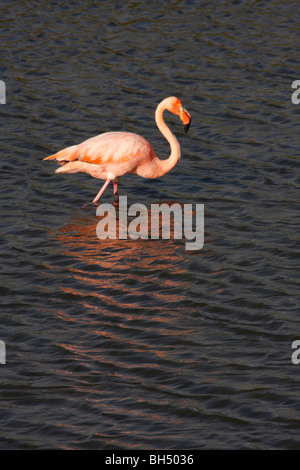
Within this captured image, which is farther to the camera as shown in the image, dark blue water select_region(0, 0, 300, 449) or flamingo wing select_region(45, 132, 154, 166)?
flamingo wing select_region(45, 132, 154, 166)

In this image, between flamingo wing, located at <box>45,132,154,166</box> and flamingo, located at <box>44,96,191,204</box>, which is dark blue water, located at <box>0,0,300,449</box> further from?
flamingo wing, located at <box>45,132,154,166</box>

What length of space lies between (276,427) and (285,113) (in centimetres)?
816

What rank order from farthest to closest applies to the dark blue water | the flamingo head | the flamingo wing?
the flamingo head, the flamingo wing, the dark blue water

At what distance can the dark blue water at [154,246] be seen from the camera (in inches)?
279

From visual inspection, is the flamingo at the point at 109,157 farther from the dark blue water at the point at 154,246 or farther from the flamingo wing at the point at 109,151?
the dark blue water at the point at 154,246

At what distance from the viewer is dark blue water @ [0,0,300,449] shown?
7078mm

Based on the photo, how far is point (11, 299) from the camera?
905 cm

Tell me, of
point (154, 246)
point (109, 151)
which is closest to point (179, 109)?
point (109, 151)

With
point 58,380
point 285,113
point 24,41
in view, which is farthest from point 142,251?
point 24,41

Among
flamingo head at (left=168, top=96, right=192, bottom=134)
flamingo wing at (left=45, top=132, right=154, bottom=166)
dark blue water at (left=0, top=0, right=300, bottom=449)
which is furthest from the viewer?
flamingo head at (left=168, top=96, right=192, bottom=134)

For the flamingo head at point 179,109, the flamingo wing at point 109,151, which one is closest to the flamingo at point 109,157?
the flamingo wing at point 109,151

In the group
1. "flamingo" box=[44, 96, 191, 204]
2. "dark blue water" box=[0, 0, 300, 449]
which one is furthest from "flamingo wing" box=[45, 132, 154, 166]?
"dark blue water" box=[0, 0, 300, 449]

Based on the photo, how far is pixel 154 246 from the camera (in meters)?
10.5

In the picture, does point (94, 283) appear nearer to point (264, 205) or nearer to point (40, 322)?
point (40, 322)
